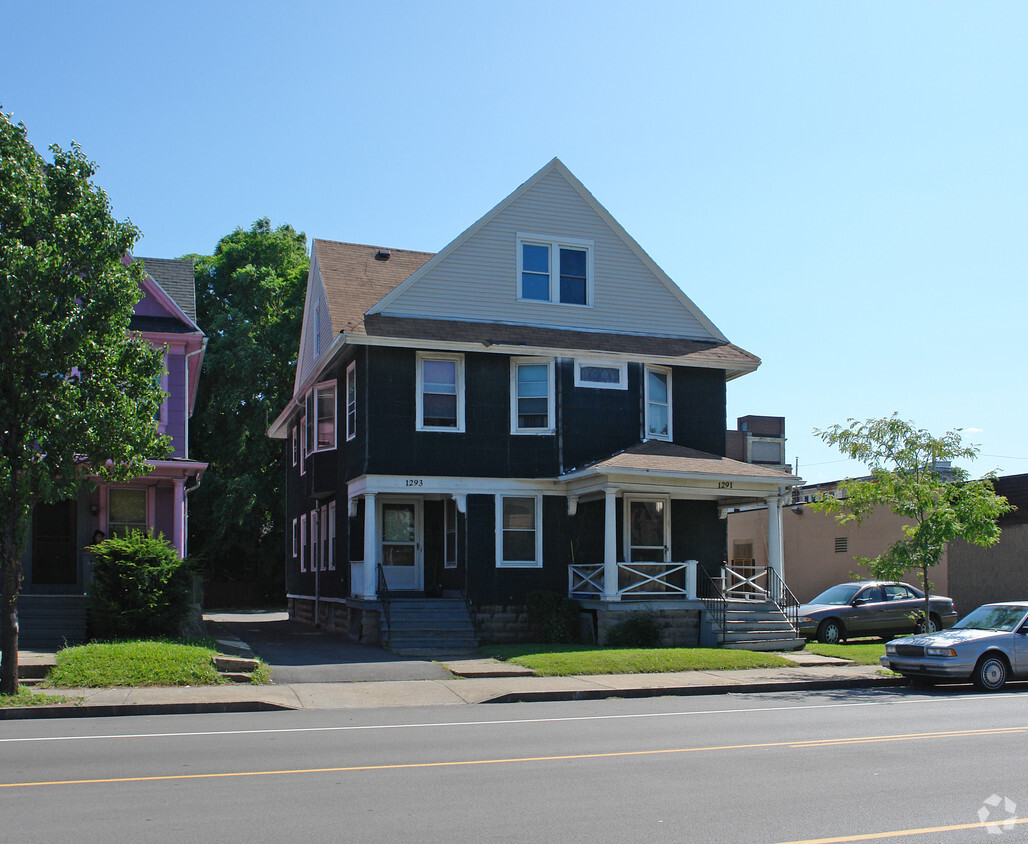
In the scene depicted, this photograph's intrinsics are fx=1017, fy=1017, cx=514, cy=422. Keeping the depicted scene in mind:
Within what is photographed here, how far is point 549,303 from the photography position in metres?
24.4

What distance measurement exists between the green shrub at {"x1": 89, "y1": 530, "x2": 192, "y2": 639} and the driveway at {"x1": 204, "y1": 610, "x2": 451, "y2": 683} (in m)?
2.03

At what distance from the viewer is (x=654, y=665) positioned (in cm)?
1802

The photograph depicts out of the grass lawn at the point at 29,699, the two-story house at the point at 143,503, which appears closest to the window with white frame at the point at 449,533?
the two-story house at the point at 143,503

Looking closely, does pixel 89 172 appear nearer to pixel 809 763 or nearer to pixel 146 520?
pixel 146 520

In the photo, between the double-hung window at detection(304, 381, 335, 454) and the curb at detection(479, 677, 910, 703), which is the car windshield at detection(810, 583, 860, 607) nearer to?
the curb at detection(479, 677, 910, 703)

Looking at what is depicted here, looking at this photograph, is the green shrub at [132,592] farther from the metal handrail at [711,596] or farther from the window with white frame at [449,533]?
the metal handrail at [711,596]

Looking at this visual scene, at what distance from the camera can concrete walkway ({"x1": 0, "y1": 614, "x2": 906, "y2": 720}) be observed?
1398 centimetres

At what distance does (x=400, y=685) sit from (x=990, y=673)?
372 inches

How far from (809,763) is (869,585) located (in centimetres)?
1576

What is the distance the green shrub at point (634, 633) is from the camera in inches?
822

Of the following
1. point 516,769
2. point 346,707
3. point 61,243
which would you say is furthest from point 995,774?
point 61,243

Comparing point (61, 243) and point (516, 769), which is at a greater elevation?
point (61, 243)

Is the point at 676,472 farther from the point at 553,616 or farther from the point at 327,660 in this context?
the point at 327,660

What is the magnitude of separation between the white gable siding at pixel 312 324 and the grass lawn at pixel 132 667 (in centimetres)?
998
